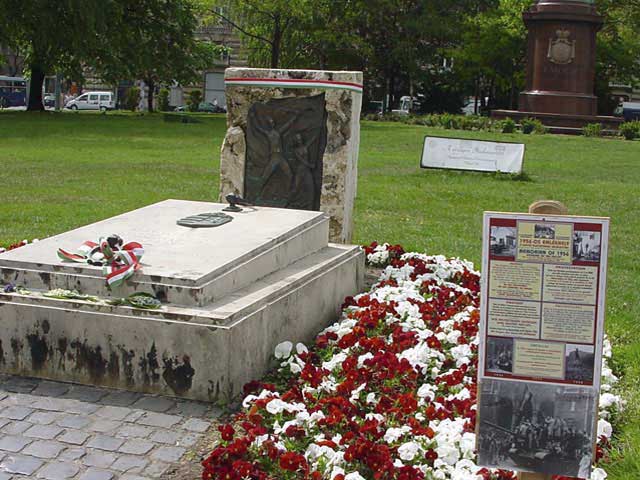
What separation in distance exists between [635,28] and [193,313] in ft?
139

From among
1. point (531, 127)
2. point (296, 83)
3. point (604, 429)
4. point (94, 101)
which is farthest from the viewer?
point (94, 101)

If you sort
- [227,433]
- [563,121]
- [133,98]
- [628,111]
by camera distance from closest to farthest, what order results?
[227,433] < [563,121] < [133,98] < [628,111]

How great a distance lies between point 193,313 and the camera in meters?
5.38

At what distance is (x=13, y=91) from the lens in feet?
221

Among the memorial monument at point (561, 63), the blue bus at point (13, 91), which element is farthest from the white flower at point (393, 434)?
the blue bus at point (13, 91)

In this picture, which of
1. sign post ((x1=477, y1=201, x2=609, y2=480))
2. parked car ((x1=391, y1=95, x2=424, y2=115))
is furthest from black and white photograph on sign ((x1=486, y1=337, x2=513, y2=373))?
parked car ((x1=391, y1=95, x2=424, y2=115))

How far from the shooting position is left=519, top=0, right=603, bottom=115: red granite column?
3169cm

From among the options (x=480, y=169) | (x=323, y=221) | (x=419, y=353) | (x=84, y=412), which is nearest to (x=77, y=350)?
(x=84, y=412)

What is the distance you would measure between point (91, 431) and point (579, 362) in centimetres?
253

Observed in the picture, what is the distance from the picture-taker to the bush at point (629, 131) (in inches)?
1266

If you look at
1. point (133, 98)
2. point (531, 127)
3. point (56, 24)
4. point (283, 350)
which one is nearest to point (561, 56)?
point (531, 127)

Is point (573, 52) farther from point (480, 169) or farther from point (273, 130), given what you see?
point (273, 130)

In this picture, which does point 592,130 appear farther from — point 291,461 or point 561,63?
point 291,461

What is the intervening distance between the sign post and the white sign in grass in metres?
14.5
